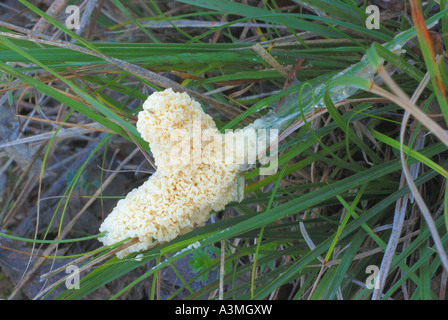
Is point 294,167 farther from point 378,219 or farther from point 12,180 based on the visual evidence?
point 12,180

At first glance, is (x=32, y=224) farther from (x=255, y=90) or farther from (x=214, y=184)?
(x=214, y=184)

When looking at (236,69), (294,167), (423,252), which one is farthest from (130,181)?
(423,252)

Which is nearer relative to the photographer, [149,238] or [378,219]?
[149,238]

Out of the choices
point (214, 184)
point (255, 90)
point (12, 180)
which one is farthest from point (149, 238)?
point (12, 180)

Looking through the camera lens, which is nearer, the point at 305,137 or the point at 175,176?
the point at 175,176
